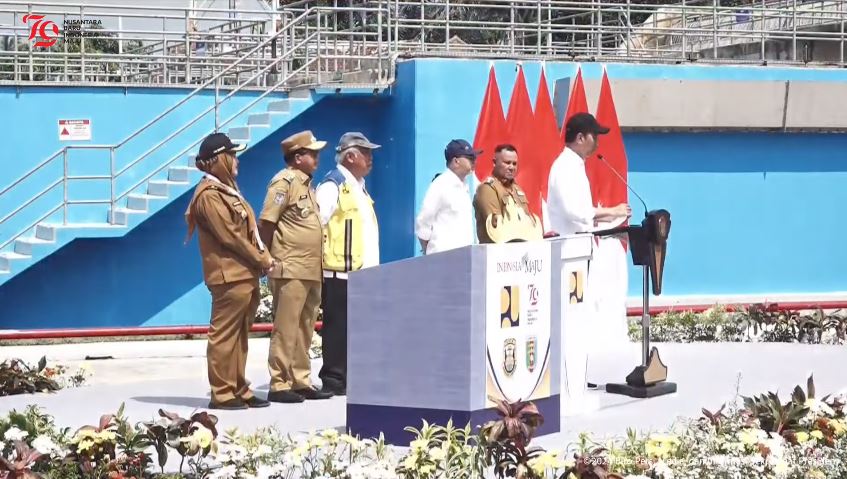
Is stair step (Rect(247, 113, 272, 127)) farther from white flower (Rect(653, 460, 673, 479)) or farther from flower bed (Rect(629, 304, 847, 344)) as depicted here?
white flower (Rect(653, 460, 673, 479))

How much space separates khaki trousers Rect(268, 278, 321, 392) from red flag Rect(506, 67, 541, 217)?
9.03 metres

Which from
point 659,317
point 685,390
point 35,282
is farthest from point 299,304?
point 35,282

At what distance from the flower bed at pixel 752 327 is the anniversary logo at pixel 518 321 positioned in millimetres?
5745

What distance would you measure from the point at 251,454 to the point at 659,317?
8946 mm

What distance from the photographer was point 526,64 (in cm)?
1966

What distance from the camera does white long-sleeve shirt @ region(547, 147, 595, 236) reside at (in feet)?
38.4

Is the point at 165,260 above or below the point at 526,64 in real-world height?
below

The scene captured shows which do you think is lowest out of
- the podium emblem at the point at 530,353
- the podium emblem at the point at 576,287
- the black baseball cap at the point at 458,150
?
the podium emblem at the point at 530,353

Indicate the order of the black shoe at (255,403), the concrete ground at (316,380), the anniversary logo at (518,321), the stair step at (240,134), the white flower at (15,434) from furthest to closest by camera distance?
the stair step at (240,134)
the black shoe at (255,403)
the concrete ground at (316,380)
the anniversary logo at (518,321)
the white flower at (15,434)

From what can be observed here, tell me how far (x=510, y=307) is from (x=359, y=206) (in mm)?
2555

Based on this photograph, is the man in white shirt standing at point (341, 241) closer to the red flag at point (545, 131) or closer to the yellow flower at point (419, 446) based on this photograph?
the yellow flower at point (419, 446)

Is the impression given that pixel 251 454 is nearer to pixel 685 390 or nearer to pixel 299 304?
pixel 299 304

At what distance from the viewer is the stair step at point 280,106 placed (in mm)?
18812

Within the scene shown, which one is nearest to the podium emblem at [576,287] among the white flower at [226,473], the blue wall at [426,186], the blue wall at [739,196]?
the white flower at [226,473]
